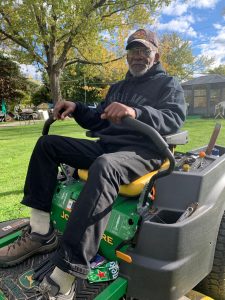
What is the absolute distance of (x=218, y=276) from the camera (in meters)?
2.08

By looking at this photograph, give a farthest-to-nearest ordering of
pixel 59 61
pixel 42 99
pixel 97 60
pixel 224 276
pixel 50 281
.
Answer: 1. pixel 42 99
2. pixel 97 60
3. pixel 59 61
4. pixel 224 276
5. pixel 50 281

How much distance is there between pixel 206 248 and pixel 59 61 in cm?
1527

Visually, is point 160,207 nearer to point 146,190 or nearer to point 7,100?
point 146,190

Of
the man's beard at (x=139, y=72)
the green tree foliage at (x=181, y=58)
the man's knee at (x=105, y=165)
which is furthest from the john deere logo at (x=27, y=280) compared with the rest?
the green tree foliage at (x=181, y=58)

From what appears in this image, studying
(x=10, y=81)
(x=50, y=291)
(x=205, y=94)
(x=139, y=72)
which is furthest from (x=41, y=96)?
(x=50, y=291)

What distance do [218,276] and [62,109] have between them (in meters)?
1.50

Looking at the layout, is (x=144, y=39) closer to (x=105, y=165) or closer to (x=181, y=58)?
(x=105, y=165)

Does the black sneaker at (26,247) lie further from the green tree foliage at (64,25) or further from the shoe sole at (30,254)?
the green tree foliage at (64,25)

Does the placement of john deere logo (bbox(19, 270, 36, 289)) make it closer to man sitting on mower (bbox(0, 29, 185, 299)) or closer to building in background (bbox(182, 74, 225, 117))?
man sitting on mower (bbox(0, 29, 185, 299))

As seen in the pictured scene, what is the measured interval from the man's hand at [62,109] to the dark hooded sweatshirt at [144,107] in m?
0.11

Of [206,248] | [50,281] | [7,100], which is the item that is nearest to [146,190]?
[206,248]

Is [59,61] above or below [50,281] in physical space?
above

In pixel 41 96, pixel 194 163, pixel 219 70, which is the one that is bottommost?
pixel 41 96

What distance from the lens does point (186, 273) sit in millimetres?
1791
